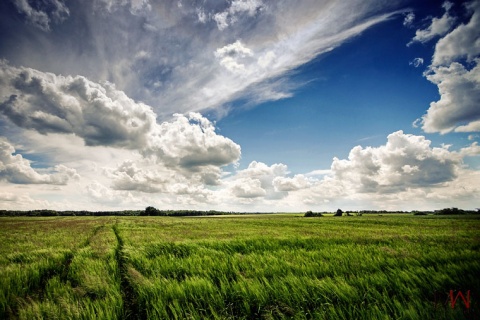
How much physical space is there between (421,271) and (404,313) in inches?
110


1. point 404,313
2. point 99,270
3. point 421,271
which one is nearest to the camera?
point 404,313

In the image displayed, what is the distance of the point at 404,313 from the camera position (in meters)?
3.11

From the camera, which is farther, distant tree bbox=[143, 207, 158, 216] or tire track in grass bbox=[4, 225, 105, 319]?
distant tree bbox=[143, 207, 158, 216]

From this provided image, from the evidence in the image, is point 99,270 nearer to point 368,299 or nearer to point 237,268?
point 237,268

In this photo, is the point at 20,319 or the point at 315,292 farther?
the point at 315,292

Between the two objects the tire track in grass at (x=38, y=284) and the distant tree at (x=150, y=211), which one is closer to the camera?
the tire track in grass at (x=38, y=284)

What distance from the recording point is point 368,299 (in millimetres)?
3959

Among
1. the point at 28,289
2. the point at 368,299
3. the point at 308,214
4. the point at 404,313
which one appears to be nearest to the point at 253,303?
the point at 368,299

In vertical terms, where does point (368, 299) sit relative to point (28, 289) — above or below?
above

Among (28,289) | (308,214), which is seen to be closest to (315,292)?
(28,289)

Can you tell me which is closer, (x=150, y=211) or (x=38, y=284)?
(x=38, y=284)

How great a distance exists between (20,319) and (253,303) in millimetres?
3871

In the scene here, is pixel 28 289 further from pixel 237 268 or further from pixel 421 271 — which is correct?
pixel 421 271

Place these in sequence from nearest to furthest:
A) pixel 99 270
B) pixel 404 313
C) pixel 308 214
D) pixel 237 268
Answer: pixel 404 313 → pixel 237 268 → pixel 99 270 → pixel 308 214
